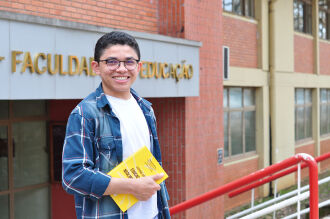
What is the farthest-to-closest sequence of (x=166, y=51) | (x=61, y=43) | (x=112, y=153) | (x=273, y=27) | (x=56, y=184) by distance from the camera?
1. (x=273, y=27)
2. (x=56, y=184)
3. (x=166, y=51)
4. (x=61, y=43)
5. (x=112, y=153)

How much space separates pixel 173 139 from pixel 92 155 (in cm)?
524

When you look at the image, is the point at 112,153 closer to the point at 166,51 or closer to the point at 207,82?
the point at 166,51

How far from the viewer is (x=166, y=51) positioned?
21.0 ft

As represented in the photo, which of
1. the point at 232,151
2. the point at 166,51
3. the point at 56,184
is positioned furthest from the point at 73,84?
the point at 232,151

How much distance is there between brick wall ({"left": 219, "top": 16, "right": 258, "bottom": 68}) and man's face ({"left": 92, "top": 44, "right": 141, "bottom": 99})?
8037 mm

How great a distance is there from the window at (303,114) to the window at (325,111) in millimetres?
1228

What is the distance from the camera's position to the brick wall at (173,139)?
719cm

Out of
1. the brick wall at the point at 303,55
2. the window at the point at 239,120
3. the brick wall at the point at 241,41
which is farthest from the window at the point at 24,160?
the brick wall at the point at 303,55

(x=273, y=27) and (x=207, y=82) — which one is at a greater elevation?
(x=273, y=27)

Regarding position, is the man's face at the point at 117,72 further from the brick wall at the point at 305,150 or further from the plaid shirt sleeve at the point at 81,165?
the brick wall at the point at 305,150

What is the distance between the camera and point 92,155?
2051mm

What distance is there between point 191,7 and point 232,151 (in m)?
4.52

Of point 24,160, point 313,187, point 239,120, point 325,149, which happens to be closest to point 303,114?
point 325,149

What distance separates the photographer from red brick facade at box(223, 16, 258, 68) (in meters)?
10.2
